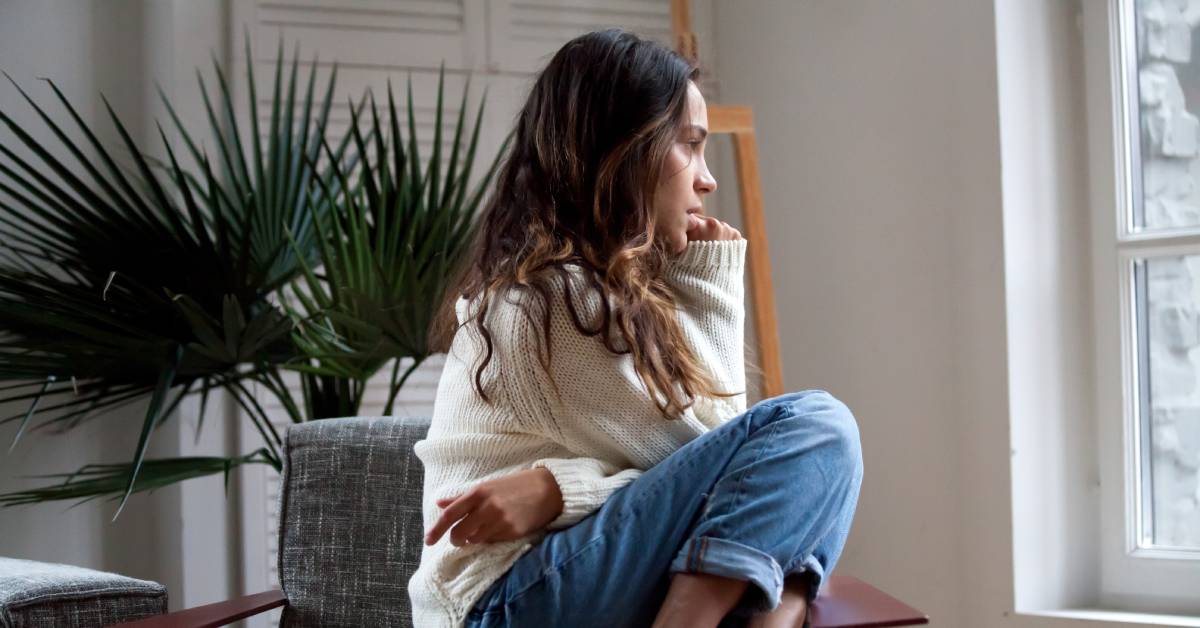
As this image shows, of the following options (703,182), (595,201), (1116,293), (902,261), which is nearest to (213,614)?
(595,201)

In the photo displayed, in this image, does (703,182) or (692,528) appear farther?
(703,182)

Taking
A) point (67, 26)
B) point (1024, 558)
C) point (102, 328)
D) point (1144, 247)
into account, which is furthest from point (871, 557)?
point (67, 26)

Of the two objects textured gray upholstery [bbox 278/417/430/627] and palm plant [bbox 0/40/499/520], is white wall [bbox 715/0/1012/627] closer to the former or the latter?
palm plant [bbox 0/40/499/520]

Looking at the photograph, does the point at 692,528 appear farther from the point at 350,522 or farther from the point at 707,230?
the point at 350,522

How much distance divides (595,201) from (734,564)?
0.50 metres

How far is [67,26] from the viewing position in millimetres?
2725

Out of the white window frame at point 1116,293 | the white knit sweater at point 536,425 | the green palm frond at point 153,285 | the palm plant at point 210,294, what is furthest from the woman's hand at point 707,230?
the white window frame at point 1116,293

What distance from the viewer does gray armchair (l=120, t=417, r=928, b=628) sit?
1726 millimetres

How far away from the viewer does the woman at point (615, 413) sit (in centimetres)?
124

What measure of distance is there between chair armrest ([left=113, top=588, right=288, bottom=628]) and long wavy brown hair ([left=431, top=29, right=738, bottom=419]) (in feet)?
1.55

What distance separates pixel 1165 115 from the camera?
216 cm

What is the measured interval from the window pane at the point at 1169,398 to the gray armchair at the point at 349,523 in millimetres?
1323

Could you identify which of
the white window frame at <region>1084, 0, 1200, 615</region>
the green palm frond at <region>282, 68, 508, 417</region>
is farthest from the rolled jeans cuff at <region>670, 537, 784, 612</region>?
the white window frame at <region>1084, 0, 1200, 615</region>

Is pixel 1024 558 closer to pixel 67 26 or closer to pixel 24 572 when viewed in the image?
pixel 24 572
